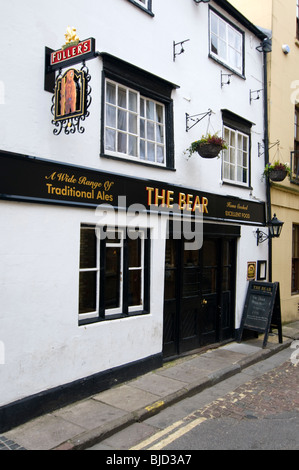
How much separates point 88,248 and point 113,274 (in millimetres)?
711

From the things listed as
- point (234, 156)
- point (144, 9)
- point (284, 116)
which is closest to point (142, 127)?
point (144, 9)

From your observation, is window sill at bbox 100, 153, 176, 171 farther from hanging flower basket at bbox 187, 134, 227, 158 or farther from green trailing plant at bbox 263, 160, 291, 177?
green trailing plant at bbox 263, 160, 291, 177

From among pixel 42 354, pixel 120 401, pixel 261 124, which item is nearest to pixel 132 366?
pixel 120 401

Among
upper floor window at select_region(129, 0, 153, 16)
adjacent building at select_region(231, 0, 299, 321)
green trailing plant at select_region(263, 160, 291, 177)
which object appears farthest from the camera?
adjacent building at select_region(231, 0, 299, 321)

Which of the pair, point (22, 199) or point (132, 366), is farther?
point (132, 366)

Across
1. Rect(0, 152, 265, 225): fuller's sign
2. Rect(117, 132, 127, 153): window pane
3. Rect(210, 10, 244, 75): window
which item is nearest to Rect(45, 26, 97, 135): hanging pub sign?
Rect(0, 152, 265, 225): fuller's sign

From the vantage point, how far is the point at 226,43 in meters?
9.16

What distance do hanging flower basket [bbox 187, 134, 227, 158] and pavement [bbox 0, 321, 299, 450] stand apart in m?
3.99

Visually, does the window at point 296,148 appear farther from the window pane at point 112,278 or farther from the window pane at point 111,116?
the window pane at point 112,278

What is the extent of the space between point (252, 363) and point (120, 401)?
3.43 metres

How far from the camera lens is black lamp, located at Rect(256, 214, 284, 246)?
9.50m

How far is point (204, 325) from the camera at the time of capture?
331 inches

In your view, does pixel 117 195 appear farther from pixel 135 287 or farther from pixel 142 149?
pixel 135 287
